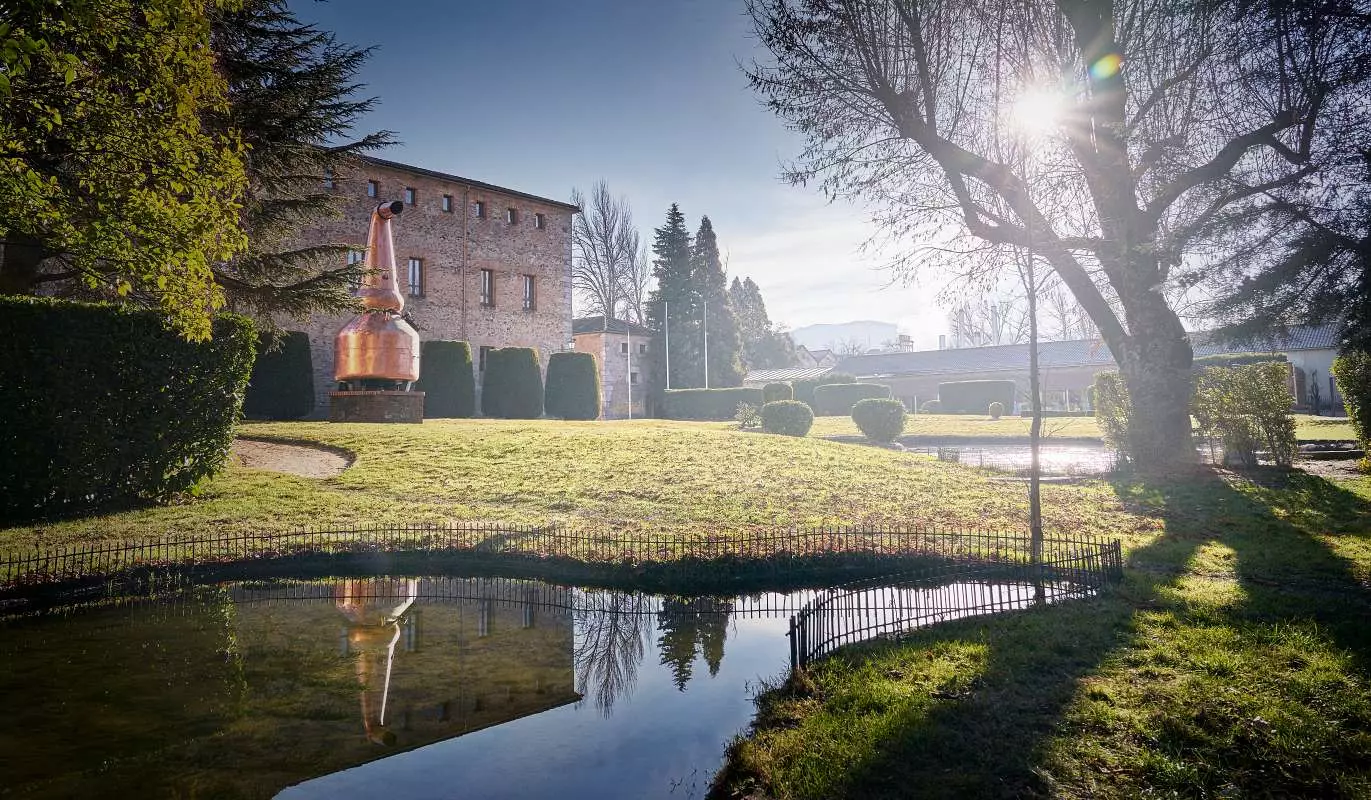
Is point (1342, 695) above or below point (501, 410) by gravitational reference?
below

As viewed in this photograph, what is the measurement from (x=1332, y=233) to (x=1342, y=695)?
7358 millimetres

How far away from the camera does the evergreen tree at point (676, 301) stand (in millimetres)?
52969

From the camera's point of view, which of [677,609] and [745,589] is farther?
[745,589]

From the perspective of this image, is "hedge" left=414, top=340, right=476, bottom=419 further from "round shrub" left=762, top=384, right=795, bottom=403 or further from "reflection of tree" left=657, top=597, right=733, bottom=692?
"reflection of tree" left=657, top=597, right=733, bottom=692

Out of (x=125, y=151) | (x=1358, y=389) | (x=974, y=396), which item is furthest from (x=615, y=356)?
(x=1358, y=389)

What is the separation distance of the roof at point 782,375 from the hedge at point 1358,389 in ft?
125

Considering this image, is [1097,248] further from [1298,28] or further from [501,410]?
[501,410]

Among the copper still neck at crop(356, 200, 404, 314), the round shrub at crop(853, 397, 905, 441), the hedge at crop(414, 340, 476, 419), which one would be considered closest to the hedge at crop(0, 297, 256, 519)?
the copper still neck at crop(356, 200, 404, 314)

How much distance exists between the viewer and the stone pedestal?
21.0 m

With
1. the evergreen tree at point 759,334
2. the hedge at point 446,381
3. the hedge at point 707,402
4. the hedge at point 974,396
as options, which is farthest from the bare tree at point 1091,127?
the evergreen tree at point 759,334

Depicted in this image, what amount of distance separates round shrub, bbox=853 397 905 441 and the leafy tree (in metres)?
19.7

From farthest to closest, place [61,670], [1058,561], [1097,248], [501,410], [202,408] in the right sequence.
A: [501,410] → [1097,248] → [202,408] → [1058,561] → [61,670]

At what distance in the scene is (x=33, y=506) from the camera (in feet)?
35.9

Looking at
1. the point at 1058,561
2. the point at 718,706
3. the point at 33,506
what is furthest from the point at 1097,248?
the point at 33,506
